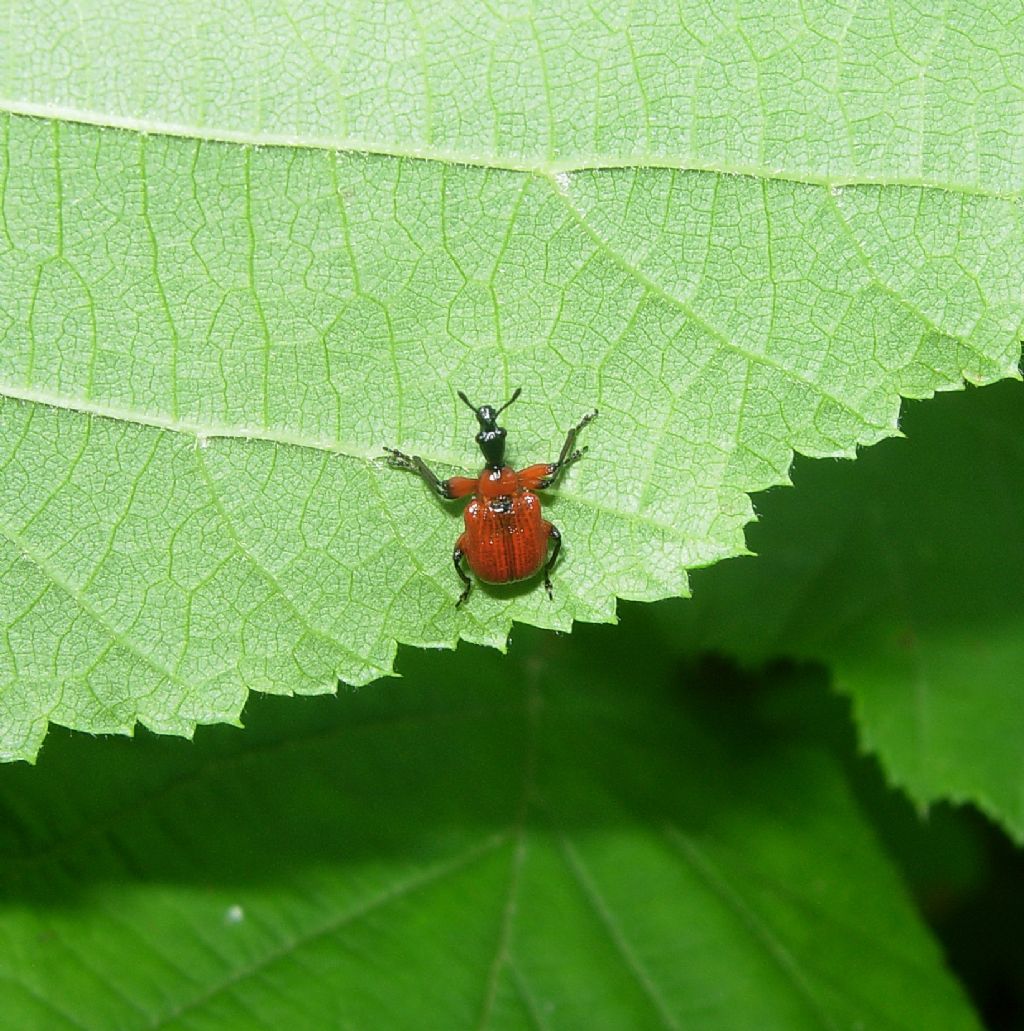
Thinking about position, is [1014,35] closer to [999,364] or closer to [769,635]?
[999,364]

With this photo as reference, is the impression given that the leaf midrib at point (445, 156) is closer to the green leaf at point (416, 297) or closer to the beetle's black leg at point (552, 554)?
the green leaf at point (416, 297)

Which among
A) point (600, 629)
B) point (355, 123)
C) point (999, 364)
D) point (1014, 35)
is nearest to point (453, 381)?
point (355, 123)

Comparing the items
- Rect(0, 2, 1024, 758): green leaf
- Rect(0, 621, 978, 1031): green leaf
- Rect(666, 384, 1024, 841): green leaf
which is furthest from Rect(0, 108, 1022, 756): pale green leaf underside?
Rect(666, 384, 1024, 841): green leaf

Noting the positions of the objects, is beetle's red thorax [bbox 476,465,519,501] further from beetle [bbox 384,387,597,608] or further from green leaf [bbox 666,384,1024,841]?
green leaf [bbox 666,384,1024,841]

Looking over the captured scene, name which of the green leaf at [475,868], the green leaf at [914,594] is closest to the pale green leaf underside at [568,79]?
the green leaf at [914,594]

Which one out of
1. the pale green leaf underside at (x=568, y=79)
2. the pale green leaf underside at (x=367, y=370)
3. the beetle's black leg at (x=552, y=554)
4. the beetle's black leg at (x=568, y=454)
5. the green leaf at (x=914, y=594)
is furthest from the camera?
the green leaf at (x=914, y=594)

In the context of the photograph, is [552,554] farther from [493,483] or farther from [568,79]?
[568,79]
